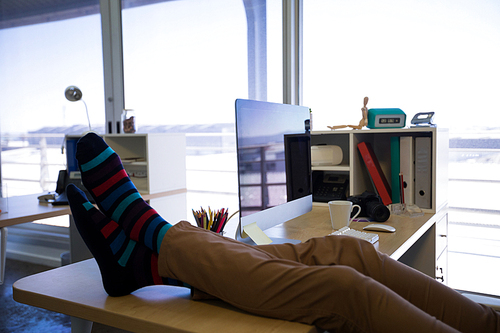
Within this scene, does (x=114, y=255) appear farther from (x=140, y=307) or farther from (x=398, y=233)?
(x=398, y=233)

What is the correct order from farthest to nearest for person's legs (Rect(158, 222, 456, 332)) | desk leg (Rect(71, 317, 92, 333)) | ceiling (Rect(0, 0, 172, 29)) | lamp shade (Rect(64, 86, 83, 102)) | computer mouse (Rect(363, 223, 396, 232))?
ceiling (Rect(0, 0, 172, 29))
lamp shade (Rect(64, 86, 83, 102))
computer mouse (Rect(363, 223, 396, 232))
desk leg (Rect(71, 317, 92, 333))
person's legs (Rect(158, 222, 456, 332))

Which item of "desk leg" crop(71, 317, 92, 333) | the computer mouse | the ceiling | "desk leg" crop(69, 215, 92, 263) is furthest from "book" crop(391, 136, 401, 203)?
the ceiling

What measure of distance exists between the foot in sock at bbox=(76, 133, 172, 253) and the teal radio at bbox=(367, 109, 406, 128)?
4.31 ft

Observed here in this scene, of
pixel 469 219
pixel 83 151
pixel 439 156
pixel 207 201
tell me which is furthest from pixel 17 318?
pixel 469 219

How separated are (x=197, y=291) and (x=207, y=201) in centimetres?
220

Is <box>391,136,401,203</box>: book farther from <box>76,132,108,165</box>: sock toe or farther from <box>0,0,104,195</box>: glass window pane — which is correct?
<box>0,0,104,195</box>: glass window pane

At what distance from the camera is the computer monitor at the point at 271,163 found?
44.2 inches

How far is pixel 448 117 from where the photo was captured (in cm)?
222

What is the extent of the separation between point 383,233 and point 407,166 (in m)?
0.55

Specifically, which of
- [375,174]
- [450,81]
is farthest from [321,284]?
[450,81]

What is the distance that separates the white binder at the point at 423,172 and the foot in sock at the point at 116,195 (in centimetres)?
134

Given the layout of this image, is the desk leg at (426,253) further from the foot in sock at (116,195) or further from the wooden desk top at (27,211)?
the wooden desk top at (27,211)

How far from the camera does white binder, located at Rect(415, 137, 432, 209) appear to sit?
1817mm

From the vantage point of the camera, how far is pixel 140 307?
811 mm
